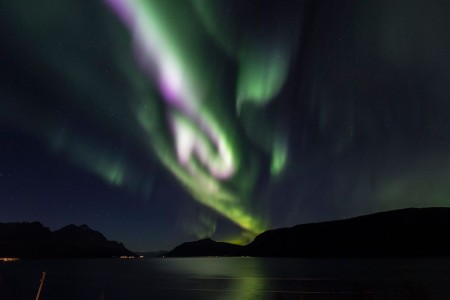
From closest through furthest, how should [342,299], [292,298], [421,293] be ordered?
[421,293] → [342,299] → [292,298]

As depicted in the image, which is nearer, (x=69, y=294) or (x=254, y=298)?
(x=254, y=298)

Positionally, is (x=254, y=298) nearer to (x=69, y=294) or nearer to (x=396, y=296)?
(x=396, y=296)

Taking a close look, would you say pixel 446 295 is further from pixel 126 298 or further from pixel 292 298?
pixel 126 298

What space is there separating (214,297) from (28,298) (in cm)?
4693

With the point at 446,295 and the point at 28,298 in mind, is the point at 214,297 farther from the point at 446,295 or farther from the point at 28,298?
the point at 446,295

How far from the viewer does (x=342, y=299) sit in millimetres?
69562

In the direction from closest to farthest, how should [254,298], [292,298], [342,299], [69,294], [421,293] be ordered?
[421,293], [342,299], [292,298], [254,298], [69,294]

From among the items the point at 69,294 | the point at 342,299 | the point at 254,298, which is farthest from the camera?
the point at 69,294

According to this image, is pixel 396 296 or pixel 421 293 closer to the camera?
pixel 421 293

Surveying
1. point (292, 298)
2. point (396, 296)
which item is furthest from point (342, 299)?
point (396, 296)

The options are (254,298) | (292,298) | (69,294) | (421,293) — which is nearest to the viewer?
(421,293)

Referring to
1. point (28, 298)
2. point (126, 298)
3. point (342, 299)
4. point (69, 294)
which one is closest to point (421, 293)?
point (342, 299)

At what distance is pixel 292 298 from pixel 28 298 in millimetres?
65137

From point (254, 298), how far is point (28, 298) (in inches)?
2223
